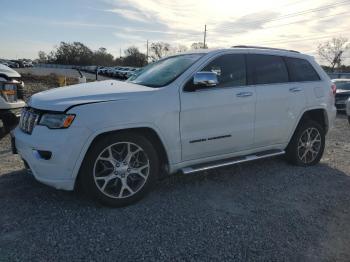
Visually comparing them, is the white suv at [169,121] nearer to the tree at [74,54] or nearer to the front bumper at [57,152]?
→ the front bumper at [57,152]

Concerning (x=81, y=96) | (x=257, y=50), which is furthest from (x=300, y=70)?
(x=81, y=96)

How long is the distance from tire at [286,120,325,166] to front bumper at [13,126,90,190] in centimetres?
331

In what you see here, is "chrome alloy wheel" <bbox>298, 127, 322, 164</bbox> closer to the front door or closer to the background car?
the front door

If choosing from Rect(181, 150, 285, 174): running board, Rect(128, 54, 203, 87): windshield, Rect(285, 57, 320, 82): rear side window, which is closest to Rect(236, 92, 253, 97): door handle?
Rect(128, 54, 203, 87): windshield

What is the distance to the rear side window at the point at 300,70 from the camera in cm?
509

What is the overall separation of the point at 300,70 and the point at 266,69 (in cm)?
75

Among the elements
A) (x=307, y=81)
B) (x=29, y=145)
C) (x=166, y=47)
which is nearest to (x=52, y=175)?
(x=29, y=145)

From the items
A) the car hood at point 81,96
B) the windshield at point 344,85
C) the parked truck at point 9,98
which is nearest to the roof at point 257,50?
the car hood at point 81,96

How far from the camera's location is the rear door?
4.61 metres

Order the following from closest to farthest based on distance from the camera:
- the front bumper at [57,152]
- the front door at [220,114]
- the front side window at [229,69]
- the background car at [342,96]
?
the front bumper at [57,152], the front door at [220,114], the front side window at [229,69], the background car at [342,96]

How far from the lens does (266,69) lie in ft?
15.8

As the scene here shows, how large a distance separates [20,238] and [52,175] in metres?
0.66

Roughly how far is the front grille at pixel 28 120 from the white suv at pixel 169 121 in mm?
13

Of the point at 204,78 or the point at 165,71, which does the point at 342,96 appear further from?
the point at 204,78
